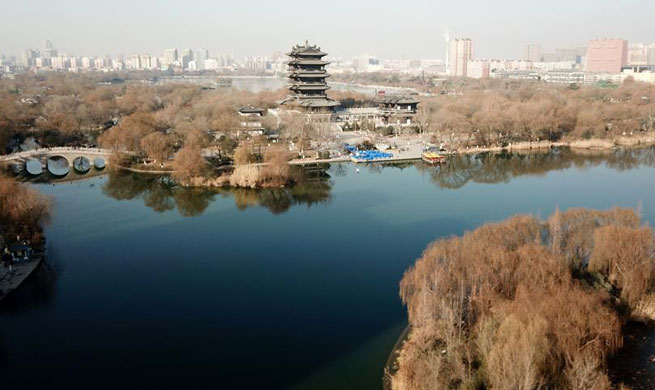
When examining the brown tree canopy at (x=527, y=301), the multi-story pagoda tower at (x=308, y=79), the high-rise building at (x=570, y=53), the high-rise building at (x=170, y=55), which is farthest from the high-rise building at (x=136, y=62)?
the brown tree canopy at (x=527, y=301)

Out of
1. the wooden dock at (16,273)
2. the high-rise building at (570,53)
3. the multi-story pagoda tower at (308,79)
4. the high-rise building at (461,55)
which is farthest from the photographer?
the high-rise building at (570,53)

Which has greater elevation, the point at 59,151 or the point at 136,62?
the point at 136,62

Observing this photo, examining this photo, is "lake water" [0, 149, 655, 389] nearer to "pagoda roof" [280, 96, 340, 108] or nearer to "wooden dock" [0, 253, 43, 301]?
"wooden dock" [0, 253, 43, 301]

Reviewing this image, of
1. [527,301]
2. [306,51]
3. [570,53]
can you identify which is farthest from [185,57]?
[527,301]

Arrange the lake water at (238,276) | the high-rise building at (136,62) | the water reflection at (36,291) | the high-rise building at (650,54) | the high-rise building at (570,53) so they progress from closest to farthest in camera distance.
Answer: the lake water at (238,276), the water reflection at (36,291), the high-rise building at (650,54), the high-rise building at (570,53), the high-rise building at (136,62)

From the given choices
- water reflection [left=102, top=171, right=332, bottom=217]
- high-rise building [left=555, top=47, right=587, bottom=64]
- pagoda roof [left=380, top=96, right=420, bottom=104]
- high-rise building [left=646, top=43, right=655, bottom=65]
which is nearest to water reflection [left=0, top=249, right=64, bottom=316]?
water reflection [left=102, top=171, right=332, bottom=217]

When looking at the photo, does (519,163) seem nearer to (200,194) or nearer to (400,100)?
(400,100)

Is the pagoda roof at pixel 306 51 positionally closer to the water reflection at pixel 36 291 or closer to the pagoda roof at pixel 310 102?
the pagoda roof at pixel 310 102
